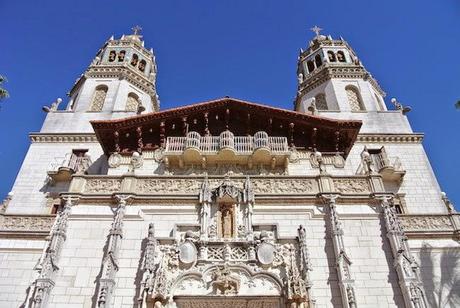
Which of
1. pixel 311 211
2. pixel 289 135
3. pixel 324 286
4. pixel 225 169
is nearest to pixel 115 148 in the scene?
pixel 225 169

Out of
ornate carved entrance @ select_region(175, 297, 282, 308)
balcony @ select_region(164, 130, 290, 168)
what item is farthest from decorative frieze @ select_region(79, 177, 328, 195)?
ornate carved entrance @ select_region(175, 297, 282, 308)

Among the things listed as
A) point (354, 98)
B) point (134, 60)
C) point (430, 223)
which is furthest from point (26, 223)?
point (354, 98)

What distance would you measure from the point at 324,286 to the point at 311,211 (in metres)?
3.21

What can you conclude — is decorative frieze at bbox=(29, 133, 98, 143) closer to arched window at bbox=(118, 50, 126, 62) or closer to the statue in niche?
arched window at bbox=(118, 50, 126, 62)

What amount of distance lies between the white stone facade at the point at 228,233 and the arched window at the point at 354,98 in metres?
5.14

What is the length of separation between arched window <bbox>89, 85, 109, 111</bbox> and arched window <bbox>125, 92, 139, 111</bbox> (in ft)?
5.40

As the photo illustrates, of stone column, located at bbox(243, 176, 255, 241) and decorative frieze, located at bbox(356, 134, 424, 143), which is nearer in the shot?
stone column, located at bbox(243, 176, 255, 241)

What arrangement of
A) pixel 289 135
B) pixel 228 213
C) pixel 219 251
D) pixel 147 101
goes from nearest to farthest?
1. pixel 219 251
2. pixel 228 213
3. pixel 289 135
4. pixel 147 101

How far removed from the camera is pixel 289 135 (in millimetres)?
20391

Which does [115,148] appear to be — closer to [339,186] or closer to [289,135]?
[289,135]

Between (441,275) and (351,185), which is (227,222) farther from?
(441,275)

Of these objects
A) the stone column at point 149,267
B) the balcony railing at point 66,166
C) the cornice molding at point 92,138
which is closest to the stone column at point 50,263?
the stone column at point 149,267

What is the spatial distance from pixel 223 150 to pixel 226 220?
3960mm

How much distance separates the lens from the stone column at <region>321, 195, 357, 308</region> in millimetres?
13105
